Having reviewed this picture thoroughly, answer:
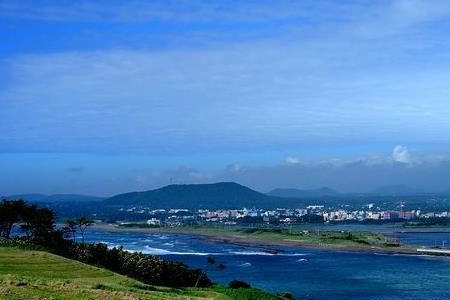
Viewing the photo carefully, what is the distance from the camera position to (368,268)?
8394 centimetres

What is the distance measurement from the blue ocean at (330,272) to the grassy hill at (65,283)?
25.4 m

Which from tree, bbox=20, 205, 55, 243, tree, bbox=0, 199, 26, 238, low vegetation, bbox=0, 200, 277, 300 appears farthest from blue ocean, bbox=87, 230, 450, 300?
tree, bbox=0, 199, 26, 238

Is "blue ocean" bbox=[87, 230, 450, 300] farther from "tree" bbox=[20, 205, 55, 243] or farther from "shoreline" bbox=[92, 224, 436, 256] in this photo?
"tree" bbox=[20, 205, 55, 243]

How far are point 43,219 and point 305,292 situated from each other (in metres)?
24.7

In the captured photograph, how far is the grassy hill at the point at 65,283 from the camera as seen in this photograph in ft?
67.0

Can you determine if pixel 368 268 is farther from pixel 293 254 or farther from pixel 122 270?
pixel 122 270

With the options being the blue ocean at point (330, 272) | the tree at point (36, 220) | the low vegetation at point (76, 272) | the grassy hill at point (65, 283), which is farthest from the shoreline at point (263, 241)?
the grassy hill at point (65, 283)

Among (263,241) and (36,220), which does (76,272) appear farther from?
(263,241)

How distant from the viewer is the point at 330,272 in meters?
78.1

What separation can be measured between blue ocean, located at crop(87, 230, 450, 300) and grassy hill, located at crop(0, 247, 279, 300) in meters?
25.4

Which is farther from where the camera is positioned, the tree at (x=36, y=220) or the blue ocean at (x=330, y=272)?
the blue ocean at (x=330, y=272)

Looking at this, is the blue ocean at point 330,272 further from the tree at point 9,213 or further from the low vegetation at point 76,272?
the tree at point 9,213

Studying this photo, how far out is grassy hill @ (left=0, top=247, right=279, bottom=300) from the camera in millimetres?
20422

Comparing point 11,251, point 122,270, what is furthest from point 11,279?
point 122,270
